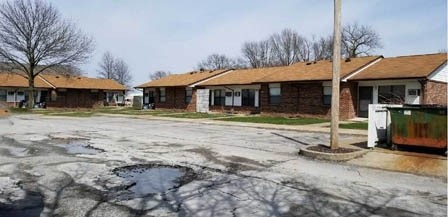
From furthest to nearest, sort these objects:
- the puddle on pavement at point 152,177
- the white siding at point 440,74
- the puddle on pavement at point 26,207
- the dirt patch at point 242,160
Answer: the white siding at point 440,74
the dirt patch at point 242,160
the puddle on pavement at point 152,177
the puddle on pavement at point 26,207

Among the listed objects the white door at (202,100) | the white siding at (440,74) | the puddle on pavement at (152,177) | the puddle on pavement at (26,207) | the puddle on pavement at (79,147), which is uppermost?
the white siding at (440,74)

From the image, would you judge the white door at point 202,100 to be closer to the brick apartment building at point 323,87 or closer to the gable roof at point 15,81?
the brick apartment building at point 323,87

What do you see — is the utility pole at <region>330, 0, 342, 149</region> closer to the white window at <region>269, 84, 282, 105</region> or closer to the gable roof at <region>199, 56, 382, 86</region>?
the gable roof at <region>199, 56, 382, 86</region>

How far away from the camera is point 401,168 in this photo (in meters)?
9.39

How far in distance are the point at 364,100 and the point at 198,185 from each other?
21.6 metres

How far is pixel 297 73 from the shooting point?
31.4m

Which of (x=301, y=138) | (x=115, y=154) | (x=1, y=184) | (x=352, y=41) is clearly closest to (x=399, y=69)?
(x=301, y=138)

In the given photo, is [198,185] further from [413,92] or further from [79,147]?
[413,92]

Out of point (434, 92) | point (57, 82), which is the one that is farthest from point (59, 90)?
point (434, 92)

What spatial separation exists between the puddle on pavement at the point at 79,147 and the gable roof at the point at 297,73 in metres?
18.0

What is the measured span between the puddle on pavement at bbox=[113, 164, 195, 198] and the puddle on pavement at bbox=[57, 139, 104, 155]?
296cm

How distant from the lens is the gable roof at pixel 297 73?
28406 millimetres

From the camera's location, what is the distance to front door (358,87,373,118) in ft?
85.9

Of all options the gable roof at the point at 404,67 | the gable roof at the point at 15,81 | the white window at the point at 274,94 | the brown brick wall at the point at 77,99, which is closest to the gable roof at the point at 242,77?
the white window at the point at 274,94
